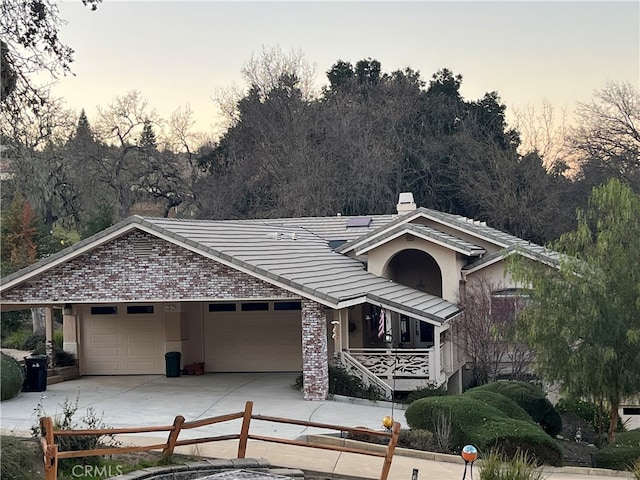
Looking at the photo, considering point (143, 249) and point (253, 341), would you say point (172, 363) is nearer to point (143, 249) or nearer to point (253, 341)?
point (253, 341)

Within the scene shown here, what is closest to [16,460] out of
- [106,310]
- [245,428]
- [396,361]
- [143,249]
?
[245,428]

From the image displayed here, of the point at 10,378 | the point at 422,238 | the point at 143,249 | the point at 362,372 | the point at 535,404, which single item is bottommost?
the point at 535,404

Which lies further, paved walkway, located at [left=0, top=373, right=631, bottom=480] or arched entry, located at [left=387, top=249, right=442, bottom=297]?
arched entry, located at [left=387, top=249, right=442, bottom=297]

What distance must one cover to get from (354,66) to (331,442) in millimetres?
49204

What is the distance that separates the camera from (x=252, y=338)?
25859 millimetres

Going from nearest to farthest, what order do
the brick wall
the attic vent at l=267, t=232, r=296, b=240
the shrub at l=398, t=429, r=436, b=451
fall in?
1. the shrub at l=398, t=429, r=436, b=451
2. the brick wall
3. the attic vent at l=267, t=232, r=296, b=240

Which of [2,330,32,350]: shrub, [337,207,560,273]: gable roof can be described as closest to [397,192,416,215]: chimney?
[337,207,560,273]: gable roof

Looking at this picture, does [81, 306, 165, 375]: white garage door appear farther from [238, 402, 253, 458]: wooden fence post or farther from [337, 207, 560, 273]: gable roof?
[238, 402, 253, 458]: wooden fence post

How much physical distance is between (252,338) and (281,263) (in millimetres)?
4430

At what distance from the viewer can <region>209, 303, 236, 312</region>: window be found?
1016 inches

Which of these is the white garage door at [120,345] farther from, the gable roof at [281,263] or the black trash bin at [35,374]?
the gable roof at [281,263]

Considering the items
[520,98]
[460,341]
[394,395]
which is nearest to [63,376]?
[394,395]

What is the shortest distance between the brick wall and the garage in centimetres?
456

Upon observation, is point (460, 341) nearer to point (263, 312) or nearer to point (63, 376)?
point (263, 312)
